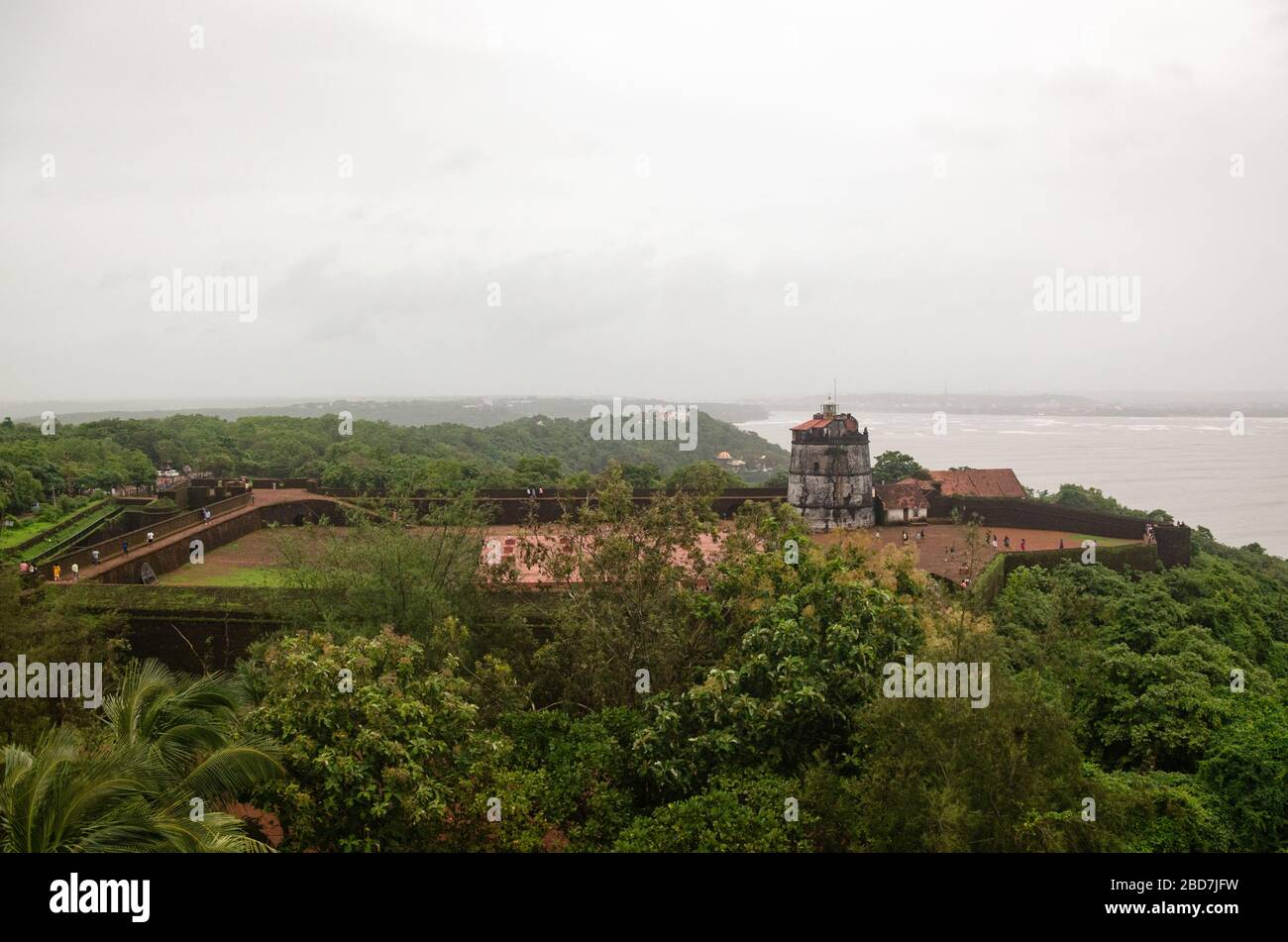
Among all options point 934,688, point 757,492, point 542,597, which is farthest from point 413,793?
point 757,492

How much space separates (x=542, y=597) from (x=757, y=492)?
11.8m

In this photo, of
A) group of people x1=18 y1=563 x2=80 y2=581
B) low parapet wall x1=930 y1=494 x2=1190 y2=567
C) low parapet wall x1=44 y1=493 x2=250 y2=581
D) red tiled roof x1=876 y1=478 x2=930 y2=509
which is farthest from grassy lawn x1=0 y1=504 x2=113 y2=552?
low parapet wall x1=930 y1=494 x2=1190 y2=567

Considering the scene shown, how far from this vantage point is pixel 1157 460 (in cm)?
6050

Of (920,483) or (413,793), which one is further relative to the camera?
(920,483)

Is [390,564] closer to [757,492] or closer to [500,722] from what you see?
[500,722]

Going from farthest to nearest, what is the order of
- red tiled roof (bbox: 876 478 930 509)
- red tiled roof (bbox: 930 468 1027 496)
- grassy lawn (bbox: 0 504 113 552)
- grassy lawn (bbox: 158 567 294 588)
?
1. red tiled roof (bbox: 930 468 1027 496)
2. red tiled roof (bbox: 876 478 930 509)
3. grassy lawn (bbox: 0 504 113 552)
4. grassy lawn (bbox: 158 567 294 588)

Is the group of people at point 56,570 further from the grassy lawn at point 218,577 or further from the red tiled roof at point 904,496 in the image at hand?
the red tiled roof at point 904,496

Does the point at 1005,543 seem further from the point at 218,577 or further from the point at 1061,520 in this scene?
the point at 218,577

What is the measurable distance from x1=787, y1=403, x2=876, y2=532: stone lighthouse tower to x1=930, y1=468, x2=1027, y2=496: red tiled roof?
10.9ft

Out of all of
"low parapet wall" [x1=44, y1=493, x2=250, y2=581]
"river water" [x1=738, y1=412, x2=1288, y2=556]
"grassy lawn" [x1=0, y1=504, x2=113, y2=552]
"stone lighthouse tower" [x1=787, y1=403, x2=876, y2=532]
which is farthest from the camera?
"river water" [x1=738, y1=412, x2=1288, y2=556]

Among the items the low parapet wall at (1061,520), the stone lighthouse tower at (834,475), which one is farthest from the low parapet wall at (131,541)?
the low parapet wall at (1061,520)

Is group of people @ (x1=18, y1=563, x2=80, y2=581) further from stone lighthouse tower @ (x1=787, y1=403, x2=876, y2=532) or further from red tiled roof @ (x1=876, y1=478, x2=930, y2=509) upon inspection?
red tiled roof @ (x1=876, y1=478, x2=930, y2=509)

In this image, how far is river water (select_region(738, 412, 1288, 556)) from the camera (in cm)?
3822
